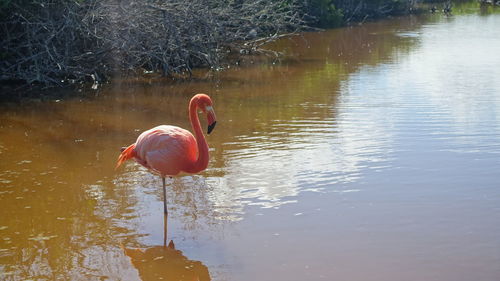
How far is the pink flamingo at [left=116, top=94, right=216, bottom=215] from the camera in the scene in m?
5.56

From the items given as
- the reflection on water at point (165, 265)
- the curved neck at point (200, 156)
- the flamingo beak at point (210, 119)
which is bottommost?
the reflection on water at point (165, 265)

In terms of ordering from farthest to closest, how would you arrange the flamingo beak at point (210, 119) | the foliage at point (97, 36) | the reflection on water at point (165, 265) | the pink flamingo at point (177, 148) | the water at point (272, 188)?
the foliage at point (97, 36), the pink flamingo at point (177, 148), the flamingo beak at point (210, 119), the water at point (272, 188), the reflection on water at point (165, 265)

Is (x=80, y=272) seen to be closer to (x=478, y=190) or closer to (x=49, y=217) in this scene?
(x=49, y=217)

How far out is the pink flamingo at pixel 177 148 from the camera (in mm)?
5559

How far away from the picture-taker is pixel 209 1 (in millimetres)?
13516

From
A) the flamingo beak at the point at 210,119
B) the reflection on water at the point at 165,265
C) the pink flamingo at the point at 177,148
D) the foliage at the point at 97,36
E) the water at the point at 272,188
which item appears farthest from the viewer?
the foliage at the point at 97,36

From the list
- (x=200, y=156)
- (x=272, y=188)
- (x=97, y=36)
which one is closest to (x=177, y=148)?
(x=200, y=156)

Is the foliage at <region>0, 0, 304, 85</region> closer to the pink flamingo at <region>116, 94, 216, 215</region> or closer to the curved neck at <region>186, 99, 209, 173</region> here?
the pink flamingo at <region>116, 94, 216, 215</region>

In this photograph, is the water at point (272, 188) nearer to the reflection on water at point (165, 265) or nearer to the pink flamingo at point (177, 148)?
the reflection on water at point (165, 265)

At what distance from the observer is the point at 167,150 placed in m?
5.57

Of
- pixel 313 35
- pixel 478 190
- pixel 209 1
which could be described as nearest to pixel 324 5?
pixel 313 35

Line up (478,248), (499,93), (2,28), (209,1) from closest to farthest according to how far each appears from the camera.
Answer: (478,248) < (499,93) < (2,28) < (209,1)

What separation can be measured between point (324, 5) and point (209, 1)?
451 inches

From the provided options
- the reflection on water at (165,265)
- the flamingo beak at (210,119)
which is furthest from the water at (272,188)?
the flamingo beak at (210,119)
